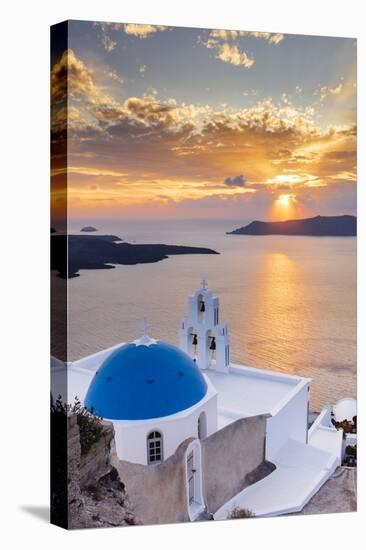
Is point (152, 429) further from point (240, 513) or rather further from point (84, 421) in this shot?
point (240, 513)

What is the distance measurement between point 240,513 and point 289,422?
2.89 m

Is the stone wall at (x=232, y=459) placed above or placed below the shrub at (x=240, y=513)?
above

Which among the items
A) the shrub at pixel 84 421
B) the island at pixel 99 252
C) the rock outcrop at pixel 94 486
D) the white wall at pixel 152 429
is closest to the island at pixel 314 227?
the island at pixel 99 252

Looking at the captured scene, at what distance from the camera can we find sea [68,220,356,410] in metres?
13.8

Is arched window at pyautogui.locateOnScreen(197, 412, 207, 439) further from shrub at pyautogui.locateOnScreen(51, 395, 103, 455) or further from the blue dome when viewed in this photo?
shrub at pyautogui.locateOnScreen(51, 395, 103, 455)

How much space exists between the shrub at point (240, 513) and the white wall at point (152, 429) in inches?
65.2

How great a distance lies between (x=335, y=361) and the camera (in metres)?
14.8

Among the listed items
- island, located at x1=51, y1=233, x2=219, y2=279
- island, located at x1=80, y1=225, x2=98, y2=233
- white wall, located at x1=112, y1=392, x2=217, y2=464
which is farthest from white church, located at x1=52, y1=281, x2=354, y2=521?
island, located at x1=80, y1=225, x2=98, y2=233

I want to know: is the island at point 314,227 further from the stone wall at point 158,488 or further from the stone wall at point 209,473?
the stone wall at point 158,488

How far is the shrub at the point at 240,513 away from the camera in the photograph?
13.2 meters

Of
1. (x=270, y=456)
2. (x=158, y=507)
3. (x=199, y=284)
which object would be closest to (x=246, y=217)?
(x=199, y=284)

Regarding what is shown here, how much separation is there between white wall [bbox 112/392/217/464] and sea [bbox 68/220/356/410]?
1.79 metres

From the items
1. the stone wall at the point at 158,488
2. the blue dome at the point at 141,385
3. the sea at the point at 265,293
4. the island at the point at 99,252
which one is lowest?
the stone wall at the point at 158,488

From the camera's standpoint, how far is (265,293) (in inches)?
591
